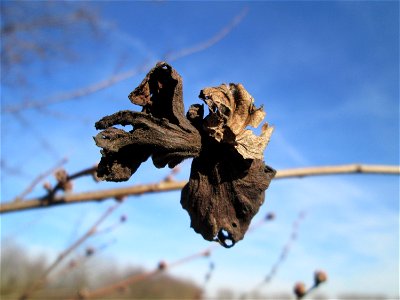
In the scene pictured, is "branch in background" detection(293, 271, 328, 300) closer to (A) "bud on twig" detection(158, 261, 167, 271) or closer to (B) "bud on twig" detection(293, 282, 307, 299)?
(B) "bud on twig" detection(293, 282, 307, 299)

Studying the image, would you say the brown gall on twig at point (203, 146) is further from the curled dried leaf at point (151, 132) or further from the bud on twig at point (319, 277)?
the bud on twig at point (319, 277)

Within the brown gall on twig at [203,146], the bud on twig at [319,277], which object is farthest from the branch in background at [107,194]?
the brown gall on twig at [203,146]

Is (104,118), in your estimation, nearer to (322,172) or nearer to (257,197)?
(257,197)

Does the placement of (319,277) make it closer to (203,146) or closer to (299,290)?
(299,290)

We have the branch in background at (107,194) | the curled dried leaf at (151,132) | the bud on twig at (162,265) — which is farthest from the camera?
the bud on twig at (162,265)

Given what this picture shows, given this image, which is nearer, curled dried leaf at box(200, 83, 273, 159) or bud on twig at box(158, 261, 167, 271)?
curled dried leaf at box(200, 83, 273, 159)

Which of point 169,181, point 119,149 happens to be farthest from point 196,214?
point 169,181

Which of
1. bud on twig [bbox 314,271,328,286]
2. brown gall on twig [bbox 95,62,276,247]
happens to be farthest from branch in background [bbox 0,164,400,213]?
brown gall on twig [bbox 95,62,276,247]

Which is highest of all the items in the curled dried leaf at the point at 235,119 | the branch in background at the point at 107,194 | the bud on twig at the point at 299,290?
the branch in background at the point at 107,194

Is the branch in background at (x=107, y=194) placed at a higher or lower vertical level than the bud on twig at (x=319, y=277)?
higher
